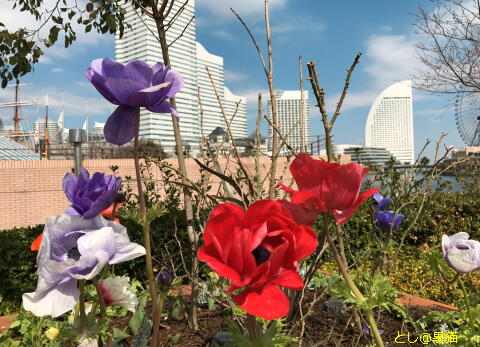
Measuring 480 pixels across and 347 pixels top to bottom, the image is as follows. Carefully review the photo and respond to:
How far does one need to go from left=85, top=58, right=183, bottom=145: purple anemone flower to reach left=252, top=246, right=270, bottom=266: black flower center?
0.29m

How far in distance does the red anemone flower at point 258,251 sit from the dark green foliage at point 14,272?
12.1ft

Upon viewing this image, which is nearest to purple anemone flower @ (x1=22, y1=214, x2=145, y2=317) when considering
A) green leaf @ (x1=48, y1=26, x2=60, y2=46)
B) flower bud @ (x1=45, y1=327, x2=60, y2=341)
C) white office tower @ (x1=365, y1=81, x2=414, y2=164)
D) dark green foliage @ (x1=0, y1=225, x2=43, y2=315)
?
flower bud @ (x1=45, y1=327, x2=60, y2=341)

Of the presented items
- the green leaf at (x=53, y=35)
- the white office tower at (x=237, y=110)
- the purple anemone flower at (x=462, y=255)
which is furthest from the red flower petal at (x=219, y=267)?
the green leaf at (x=53, y=35)

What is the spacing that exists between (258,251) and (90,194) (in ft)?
0.97

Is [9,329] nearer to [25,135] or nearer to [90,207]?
[90,207]

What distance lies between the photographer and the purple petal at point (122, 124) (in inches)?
26.2

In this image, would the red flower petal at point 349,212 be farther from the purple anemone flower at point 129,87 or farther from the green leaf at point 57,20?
the green leaf at point 57,20

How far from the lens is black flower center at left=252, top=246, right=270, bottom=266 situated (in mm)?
528

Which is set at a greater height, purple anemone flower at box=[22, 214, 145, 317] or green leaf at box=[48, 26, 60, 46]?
green leaf at box=[48, 26, 60, 46]

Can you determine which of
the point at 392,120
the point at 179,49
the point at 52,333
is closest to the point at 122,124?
the point at 52,333

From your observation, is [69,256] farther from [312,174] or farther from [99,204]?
[312,174]

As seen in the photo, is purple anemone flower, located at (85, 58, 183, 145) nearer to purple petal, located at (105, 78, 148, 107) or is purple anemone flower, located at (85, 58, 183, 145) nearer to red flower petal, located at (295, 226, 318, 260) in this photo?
purple petal, located at (105, 78, 148, 107)

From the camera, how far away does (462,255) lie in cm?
87

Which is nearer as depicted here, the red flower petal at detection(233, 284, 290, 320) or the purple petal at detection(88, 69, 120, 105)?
Answer: the red flower petal at detection(233, 284, 290, 320)
